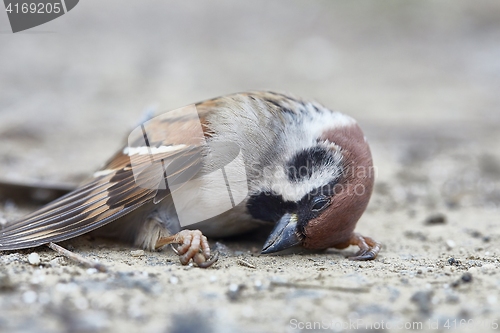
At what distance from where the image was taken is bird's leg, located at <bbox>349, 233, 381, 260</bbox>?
3.90 meters

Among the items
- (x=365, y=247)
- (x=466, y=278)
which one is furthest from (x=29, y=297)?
(x=365, y=247)

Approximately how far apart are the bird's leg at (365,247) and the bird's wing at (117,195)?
131cm

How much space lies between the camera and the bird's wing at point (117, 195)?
365 centimetres

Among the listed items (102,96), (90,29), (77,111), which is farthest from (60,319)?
(90,29)

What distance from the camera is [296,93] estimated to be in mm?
10016

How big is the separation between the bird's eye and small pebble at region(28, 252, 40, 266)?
69.9 inches

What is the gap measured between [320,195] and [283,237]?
1.25 ft

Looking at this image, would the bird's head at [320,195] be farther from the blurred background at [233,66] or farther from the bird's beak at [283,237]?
the blurred background at [233,66]

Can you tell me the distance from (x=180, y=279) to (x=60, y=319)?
752 millimetres

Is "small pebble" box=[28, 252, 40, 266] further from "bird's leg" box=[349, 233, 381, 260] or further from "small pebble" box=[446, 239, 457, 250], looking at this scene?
"small pebble" box=[446, 239, 457, 250]

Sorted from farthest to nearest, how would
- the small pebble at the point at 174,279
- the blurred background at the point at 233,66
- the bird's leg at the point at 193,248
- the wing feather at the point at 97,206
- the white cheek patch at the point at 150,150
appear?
the blurred background at the point at 233,66, the white cheek patch at the point at 150,150, the wing feather at the point at 97,206, the bird's leg at the point at 193,248, the small pebble at the point at 174,279

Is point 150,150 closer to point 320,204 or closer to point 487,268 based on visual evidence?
point 320,204

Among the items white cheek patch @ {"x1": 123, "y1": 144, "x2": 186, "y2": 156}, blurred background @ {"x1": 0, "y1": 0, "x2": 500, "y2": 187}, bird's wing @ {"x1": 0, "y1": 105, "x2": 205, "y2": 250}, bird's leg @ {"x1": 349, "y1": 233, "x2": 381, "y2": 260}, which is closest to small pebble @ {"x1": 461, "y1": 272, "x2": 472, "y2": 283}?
bird's leg @ {"x1": 349, "y1": 233, "x2": 381, "y2": 260}

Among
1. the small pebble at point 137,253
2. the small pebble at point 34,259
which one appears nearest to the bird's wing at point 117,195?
the small pebble at point 34,259
